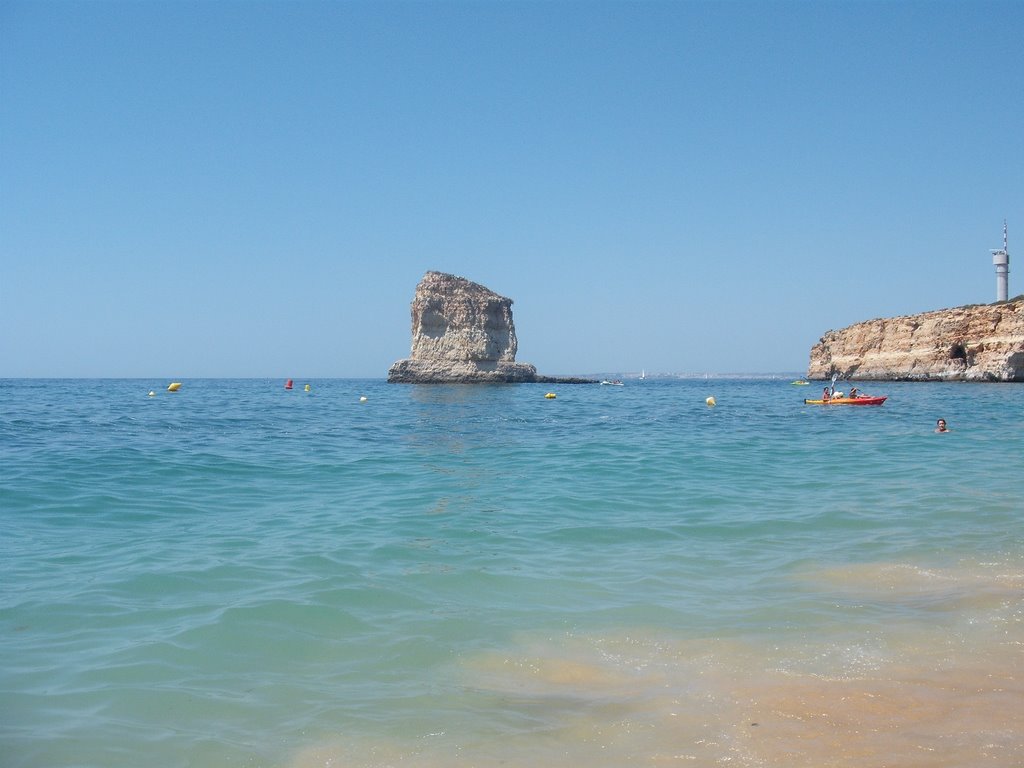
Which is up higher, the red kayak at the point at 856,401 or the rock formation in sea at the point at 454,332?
the rock formation in sea at the point at 454,332

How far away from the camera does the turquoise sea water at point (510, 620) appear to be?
420 cm

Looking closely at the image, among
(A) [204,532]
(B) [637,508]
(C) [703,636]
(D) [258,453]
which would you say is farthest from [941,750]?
(D) [258,453]

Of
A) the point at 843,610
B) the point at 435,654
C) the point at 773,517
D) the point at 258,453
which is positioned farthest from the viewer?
the point at 258,453

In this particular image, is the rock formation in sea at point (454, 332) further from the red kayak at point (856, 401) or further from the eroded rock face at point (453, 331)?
the red kayak at point (856, 401)

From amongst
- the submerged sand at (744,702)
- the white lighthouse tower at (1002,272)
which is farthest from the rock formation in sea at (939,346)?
the submerged sand at (744,702)

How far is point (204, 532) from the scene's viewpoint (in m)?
9.32

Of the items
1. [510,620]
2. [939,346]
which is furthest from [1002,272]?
[510,620]

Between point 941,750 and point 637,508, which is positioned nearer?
point 941,750

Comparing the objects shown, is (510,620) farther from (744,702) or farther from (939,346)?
(939,346)

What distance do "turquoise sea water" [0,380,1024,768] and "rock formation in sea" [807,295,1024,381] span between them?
5476cm

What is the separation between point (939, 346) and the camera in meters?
67.9

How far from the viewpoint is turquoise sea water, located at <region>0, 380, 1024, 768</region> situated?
420 cm

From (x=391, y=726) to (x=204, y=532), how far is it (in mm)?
5789

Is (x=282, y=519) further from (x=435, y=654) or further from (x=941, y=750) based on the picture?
(x=941, y=750)
